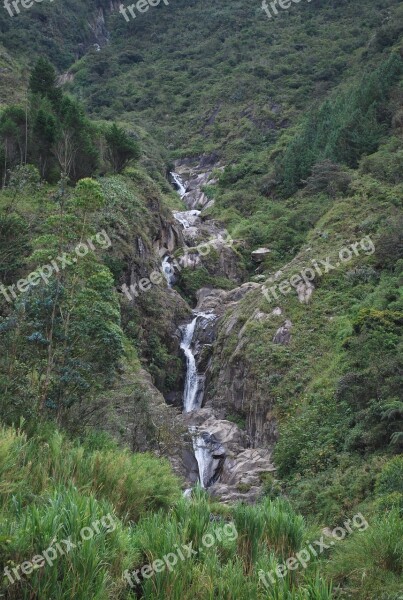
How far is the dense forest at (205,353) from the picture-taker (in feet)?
19.1

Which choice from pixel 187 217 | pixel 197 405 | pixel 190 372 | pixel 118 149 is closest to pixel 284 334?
pixel 197 405

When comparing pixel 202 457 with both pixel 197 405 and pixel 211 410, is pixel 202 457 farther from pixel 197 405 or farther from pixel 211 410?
pixel 197 405

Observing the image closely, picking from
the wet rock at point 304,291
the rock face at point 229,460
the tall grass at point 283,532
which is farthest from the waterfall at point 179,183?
the tall grass at point 283,532

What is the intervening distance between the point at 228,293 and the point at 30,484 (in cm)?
2689

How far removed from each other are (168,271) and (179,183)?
25.4m

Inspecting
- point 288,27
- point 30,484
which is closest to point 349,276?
point 30,484

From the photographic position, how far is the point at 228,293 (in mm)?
33156

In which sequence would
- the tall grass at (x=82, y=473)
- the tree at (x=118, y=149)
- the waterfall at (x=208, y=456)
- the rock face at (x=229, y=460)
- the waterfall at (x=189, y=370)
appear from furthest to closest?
the tree at (x=118, y=149) → the waterfall at (x=189, y=370) → the waterfall at (x=208, y=456) → the rock face at (x=229, y=460) → the tall grass at (x=82, y=473)

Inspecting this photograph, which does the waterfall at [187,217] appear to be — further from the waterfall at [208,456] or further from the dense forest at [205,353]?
the waterfall at [208,456]

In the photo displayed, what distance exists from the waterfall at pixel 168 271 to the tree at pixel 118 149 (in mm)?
6509

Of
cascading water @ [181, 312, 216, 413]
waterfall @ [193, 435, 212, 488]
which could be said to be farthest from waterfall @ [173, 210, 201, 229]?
waterfall @ [193, 435, 212, 488]

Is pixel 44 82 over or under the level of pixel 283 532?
over

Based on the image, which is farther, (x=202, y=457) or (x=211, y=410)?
(x=211, y=410)

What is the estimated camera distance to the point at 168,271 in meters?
34.0
